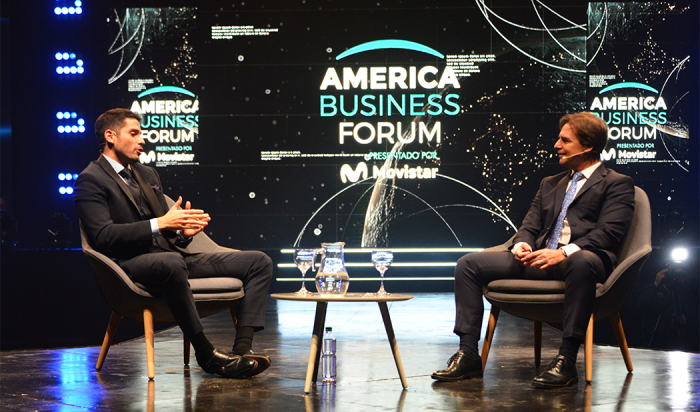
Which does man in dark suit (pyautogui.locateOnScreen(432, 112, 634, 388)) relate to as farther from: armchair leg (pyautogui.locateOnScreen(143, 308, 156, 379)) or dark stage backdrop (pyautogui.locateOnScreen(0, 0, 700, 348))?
dark stage backdrop (pyautogui.locateOnScreen(0, 0, 700, 348))

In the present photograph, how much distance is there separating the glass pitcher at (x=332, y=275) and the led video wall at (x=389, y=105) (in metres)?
4.92

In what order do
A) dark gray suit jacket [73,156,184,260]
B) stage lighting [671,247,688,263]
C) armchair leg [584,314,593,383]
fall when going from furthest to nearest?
stage lighting [671,247,688,263], dark gray suit jacket [73,156,184,260], armchair leg [584,314,593,383]

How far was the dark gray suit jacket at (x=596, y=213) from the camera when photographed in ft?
9.83

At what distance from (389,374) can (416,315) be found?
8.02 feet

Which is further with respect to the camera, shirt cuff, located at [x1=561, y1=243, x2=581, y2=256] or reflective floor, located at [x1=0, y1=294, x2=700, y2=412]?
shirt cuff, located at [x1=561, y1=243, x2=581, y2=256]

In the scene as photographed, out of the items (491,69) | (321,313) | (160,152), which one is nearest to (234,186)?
A: (160,152)

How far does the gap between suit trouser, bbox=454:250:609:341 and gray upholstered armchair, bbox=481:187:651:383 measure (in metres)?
0.06

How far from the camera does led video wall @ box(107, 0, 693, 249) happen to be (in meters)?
7.58

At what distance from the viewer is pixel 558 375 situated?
273 centimetres

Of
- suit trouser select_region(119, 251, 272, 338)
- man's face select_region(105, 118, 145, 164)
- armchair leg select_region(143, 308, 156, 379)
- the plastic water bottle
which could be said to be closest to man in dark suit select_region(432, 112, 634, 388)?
the plastic water bottle

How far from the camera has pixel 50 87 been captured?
7766 millimetres

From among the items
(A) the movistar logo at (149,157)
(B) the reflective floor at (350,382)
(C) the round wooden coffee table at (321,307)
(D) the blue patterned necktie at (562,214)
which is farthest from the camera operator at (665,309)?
(A) the movistar logo at (149,157)

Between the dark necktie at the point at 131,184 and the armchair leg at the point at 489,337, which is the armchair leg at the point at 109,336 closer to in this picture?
the dark necktie at the point at 131,184

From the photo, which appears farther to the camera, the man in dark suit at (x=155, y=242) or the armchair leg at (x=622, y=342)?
the armchair leg at (x=622, y=342)
